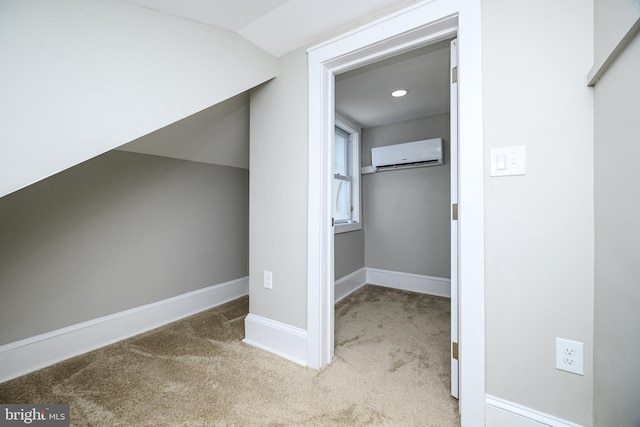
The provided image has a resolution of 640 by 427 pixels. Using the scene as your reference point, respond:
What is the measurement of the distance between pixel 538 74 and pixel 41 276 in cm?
295

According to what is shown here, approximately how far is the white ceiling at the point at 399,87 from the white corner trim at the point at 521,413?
2104mm

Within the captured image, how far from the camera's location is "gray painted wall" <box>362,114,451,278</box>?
118 inches

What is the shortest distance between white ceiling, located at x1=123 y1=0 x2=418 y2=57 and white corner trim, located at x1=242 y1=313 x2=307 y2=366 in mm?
1905

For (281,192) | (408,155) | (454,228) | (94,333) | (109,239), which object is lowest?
(94,333)

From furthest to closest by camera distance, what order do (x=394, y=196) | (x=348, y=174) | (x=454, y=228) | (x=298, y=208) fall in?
(x=348, y=174) < (x=394, y=196) < (x=298, y=208) < (x=454, y=228)

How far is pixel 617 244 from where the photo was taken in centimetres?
79

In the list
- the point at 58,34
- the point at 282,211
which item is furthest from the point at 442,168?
the point at 58,34

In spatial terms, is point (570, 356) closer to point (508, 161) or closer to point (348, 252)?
point (508, 161)

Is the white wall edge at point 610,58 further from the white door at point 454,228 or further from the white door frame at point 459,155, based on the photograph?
the white door at point 454,228

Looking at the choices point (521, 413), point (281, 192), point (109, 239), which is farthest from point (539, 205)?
point (109, 239)

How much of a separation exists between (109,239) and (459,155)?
2456 mm

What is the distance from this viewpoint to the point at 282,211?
5.71 ft

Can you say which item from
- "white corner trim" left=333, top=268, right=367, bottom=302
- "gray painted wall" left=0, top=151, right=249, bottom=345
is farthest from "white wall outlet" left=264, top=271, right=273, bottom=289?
"white corner trim" left=333, top=268, right=367, bottom=302

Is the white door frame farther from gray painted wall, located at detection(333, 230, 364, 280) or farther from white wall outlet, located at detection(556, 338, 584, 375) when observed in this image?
gray painted wall, located at detection(333, 230, 364, 280)
